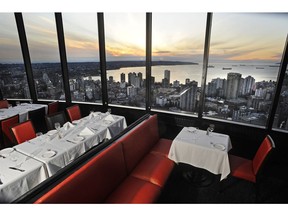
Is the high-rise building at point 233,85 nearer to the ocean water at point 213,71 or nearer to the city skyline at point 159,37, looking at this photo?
the ocean water at point 213,71

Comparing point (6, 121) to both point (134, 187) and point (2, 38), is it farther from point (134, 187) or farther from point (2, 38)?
point (2, 38)

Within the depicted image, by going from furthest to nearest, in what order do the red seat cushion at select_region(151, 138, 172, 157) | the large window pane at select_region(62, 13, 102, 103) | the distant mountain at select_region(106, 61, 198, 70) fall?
1. the large window pane at select_region(62, 13, 102, 103)
2. the distant mountain at select_region(106, 61, 198, 70)
3. the red seat cushion at select_region(151, 138, 172, 157)

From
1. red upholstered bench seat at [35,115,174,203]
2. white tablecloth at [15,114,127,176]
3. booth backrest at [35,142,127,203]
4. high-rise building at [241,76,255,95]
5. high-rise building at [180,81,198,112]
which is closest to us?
booth backrest at [35,142,127,203]

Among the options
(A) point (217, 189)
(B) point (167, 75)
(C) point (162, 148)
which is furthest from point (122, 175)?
(B) point (167, 75)

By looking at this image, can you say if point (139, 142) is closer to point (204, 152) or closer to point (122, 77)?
point (204, 152)

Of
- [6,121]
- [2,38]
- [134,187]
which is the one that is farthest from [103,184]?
[2,38]

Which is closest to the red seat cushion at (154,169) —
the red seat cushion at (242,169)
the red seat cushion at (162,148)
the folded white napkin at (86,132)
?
the red seat cushion at (162,148)

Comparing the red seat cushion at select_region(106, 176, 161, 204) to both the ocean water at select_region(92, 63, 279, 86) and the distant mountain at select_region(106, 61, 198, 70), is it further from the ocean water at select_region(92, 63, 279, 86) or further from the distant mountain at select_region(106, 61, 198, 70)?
the distant mountain at select_region(106, 61, 198, 70)

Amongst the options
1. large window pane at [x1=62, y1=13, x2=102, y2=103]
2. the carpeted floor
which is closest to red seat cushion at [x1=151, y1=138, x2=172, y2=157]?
the carpeted floor
